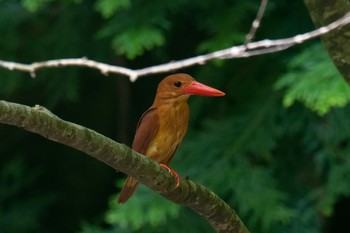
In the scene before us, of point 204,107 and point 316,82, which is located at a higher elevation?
point 316,82

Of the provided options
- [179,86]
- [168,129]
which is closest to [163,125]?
[168,129]

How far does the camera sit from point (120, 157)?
6.61ft

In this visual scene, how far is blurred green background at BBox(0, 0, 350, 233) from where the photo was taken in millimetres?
3658

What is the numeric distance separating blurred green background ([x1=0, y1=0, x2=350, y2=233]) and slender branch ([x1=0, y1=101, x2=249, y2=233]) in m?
0.96

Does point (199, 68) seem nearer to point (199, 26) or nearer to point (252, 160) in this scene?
point (199, 26)

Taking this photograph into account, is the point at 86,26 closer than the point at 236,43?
No

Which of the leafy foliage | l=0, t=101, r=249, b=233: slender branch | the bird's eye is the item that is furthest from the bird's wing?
the leafy foliage

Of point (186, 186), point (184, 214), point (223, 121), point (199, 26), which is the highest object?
point (186, 186)

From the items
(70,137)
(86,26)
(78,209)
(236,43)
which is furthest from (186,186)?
(78,209)

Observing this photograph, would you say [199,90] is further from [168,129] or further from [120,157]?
[120,157]

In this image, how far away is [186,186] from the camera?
2275 millimetres

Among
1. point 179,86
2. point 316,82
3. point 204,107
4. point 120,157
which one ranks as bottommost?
point 204,107

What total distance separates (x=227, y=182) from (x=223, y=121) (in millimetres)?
287

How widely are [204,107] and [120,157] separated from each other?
7.15 ft
